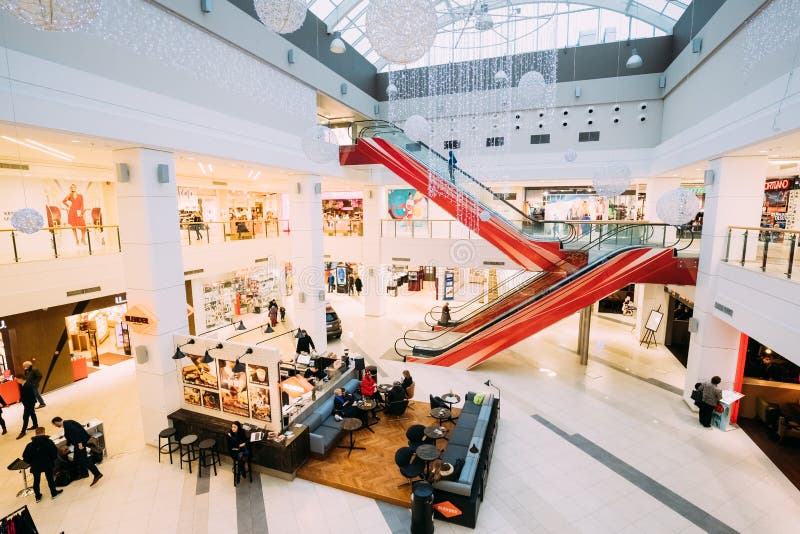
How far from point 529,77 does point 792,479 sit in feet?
30.1

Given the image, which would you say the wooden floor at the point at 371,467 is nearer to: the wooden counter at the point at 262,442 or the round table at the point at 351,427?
the round table at the point at 351,427

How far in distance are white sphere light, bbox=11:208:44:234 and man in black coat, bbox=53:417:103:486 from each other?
133 inches

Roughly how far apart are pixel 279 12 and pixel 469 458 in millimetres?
6789

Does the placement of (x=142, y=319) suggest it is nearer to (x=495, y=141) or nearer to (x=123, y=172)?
(x=123, y=172)

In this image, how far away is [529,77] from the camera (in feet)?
27.6

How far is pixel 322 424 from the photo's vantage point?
813 centimetres

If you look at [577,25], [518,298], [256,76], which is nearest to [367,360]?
[518,298]

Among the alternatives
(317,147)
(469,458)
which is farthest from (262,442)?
(317,147)

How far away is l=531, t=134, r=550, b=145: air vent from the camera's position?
1530cm

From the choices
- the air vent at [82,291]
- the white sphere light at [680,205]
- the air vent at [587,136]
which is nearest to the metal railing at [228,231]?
the air vent at [82,291]

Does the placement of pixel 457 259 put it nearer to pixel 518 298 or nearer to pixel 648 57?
pixel 518 298

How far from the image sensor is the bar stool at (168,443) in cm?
734

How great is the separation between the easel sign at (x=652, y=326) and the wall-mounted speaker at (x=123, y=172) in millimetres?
15913

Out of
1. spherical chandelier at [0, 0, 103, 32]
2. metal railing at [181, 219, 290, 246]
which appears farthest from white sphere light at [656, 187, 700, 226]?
metal railing at [181, 219, 290, 246]
